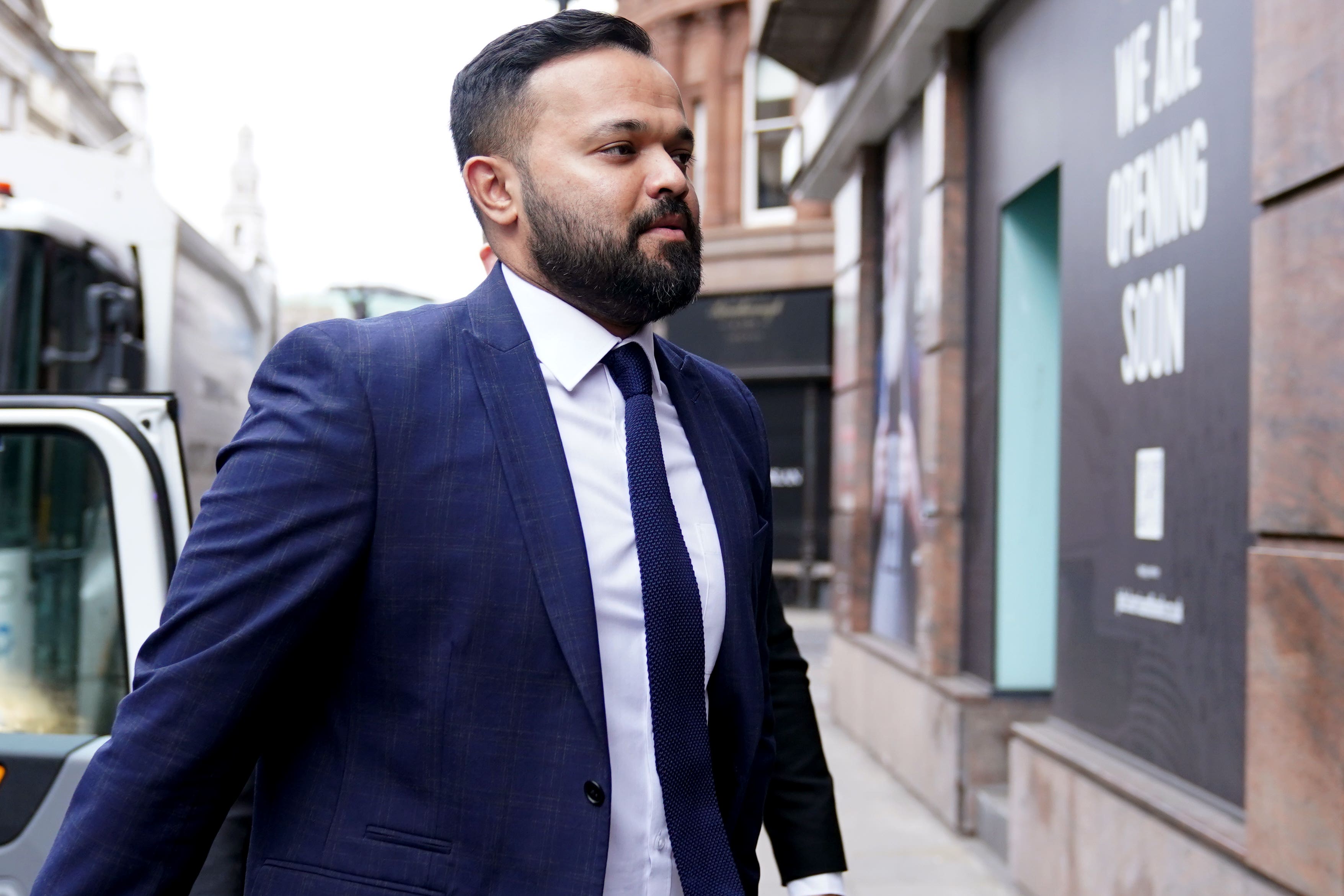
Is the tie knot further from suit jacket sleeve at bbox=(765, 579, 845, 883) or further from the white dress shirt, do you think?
suit jacket sleeve at bbox=(765, 579, 845, 883)

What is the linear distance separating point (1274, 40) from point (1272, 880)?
2.21m

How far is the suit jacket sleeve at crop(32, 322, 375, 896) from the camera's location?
4.88ft

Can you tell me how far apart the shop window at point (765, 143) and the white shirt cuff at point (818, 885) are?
18.1m

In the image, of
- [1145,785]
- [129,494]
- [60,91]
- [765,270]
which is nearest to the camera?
[129,494]

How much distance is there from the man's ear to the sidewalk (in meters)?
3.25

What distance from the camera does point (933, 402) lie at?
7156mm

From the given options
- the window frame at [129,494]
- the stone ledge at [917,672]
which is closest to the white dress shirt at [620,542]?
the window frame at [129,494]

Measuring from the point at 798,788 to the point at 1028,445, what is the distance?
15.8 ft

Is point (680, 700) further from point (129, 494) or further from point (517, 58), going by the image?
point (129, 494)

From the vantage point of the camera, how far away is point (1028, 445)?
21.5 ft

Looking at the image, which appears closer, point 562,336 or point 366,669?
point 366,669

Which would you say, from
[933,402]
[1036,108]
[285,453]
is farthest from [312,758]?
[933,402]

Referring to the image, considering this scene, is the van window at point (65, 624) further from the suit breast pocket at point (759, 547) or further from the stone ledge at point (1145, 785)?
the stone ledge at point (1145, 785)

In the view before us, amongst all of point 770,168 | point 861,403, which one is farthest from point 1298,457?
point 770,168
